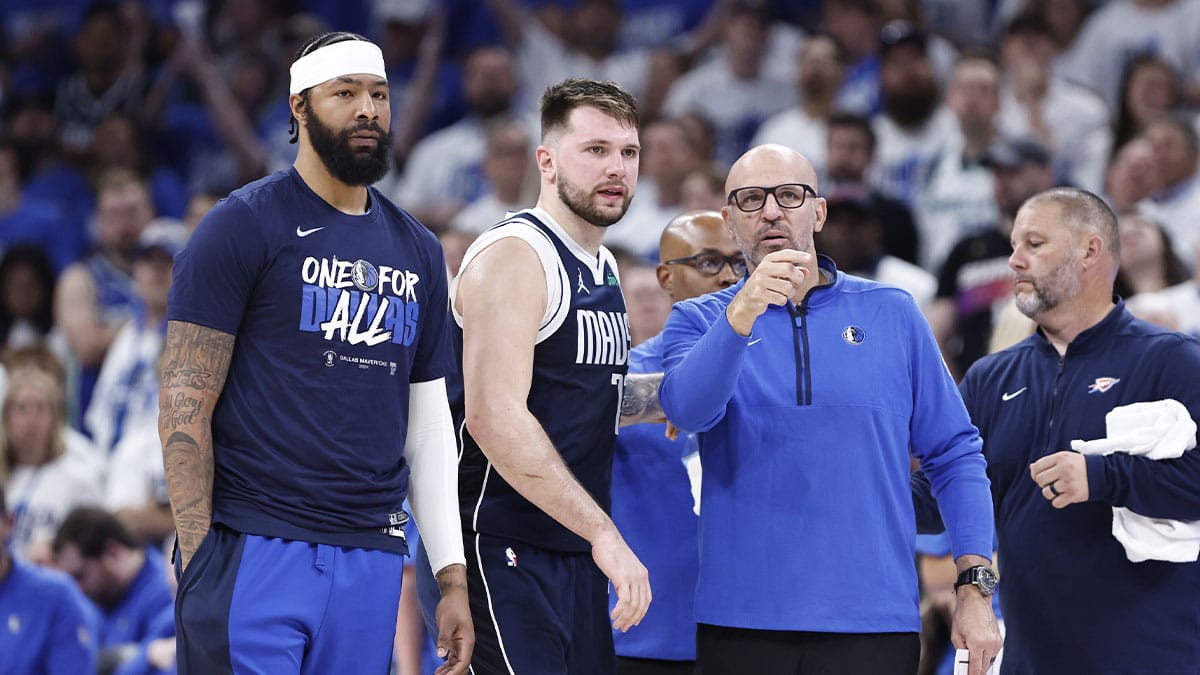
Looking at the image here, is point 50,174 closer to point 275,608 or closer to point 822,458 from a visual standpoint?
point 275,608

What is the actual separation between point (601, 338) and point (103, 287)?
8081mm

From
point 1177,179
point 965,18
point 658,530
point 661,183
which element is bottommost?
point 658,530

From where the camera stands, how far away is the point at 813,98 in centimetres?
1052

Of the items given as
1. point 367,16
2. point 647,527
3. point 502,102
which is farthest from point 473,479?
point 367,16

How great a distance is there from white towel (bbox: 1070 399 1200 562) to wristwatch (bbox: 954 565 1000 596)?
2.48 feet

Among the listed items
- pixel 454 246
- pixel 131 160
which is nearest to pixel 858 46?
pixel 454 246

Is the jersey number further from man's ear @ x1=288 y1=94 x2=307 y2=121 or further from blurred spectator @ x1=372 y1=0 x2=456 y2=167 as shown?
blurred spectator @ x1=372 y1=0 x2=456 y2=167

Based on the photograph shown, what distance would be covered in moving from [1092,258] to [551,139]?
6.48ft

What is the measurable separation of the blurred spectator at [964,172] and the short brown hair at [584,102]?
15.5 ft

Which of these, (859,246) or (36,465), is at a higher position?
(859,246)

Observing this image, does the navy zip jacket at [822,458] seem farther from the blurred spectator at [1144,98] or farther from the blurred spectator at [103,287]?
the blurred spectator at [103,287]

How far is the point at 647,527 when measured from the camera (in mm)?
5453

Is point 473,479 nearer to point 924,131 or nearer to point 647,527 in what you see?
point 647,527

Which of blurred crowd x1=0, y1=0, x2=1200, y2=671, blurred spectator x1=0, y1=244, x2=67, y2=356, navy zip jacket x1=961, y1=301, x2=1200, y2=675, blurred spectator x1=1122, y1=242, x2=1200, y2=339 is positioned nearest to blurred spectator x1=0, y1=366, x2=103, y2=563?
blurred crowd x1=0, y1=0, x2=1200, y2=671
